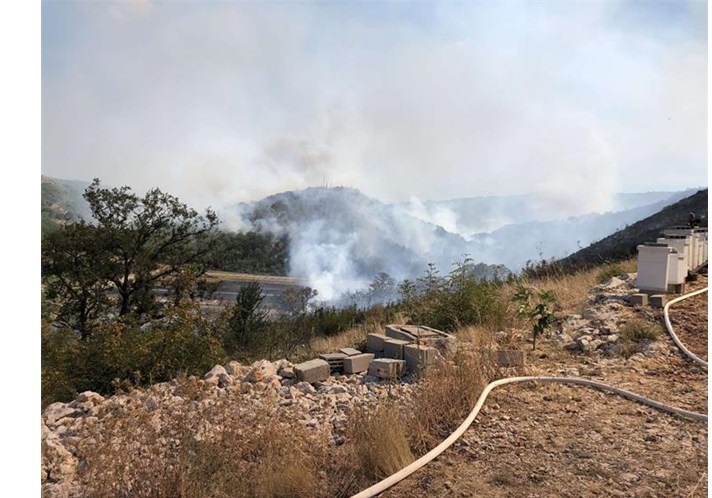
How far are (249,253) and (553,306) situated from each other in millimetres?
14022

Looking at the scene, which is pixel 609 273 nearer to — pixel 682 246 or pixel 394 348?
pixel 682 246

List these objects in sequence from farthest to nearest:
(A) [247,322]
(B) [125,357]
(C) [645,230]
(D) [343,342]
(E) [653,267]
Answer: (C) [645,230], (A) [247,322], (D) [343,342], (E) [653,267], (B) [125,357]

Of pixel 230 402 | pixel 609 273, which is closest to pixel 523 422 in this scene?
pixel 230 402

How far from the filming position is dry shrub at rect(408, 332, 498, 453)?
3837 millimetres

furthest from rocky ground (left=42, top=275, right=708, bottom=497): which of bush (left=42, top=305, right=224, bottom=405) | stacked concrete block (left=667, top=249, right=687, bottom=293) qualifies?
stacked concrete block (left=667, top=249, right=687, bottom=293)

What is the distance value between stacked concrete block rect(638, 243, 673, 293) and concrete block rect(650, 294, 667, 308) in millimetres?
471

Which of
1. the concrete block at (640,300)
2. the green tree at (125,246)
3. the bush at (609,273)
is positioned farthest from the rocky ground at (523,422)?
the green tree at (125,246)

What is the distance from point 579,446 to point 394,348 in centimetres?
300

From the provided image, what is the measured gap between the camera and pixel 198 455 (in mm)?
3129

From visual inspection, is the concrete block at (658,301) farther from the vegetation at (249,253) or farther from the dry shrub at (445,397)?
the vegetation at (249,253)

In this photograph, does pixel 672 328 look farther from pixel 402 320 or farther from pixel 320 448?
pixel 320 448

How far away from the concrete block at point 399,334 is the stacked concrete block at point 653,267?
13.3 ft

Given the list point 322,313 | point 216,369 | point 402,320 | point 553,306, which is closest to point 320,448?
point 216,369
